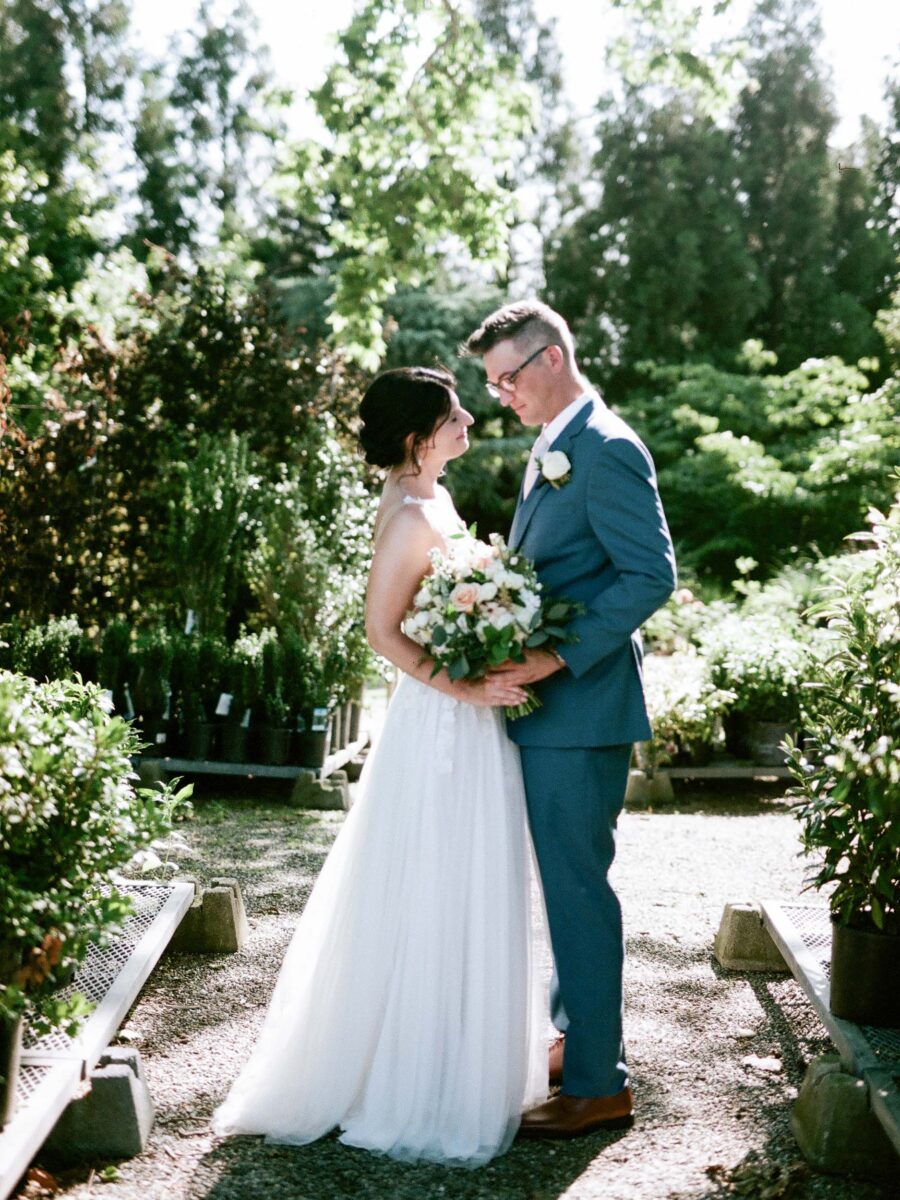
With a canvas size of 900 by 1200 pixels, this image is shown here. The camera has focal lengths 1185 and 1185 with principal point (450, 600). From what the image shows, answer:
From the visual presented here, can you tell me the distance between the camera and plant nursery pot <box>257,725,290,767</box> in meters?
8.17

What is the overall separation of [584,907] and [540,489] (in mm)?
1186

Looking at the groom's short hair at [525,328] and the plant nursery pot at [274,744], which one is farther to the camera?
the plant nursery pot at [274,744]

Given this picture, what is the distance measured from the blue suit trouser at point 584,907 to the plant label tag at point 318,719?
16.1 ft

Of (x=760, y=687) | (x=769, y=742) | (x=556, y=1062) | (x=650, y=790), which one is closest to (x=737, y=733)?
(x=769, y=742)

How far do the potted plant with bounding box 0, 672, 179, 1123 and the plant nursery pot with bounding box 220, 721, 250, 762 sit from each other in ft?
17.2

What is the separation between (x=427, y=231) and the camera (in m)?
12.8

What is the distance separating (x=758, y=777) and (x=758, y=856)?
212 centimetres

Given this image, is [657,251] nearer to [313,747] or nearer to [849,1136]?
[313,747]

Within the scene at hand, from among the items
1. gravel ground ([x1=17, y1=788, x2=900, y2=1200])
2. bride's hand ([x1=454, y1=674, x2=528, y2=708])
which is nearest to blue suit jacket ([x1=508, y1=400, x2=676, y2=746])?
bride's hand ([x1=454, y1=674, x2=528, y2=708])

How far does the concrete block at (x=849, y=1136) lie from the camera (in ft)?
9.82

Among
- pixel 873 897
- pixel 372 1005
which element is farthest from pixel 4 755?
pixel 873 897

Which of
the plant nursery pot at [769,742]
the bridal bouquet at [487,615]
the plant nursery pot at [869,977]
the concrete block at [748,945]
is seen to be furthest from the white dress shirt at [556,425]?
the plant nursery pot at [769,742]

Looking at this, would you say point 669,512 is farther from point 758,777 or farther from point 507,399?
point 507,399

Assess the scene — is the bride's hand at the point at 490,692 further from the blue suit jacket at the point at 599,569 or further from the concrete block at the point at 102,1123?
the concrete block at the point at 102,1123
